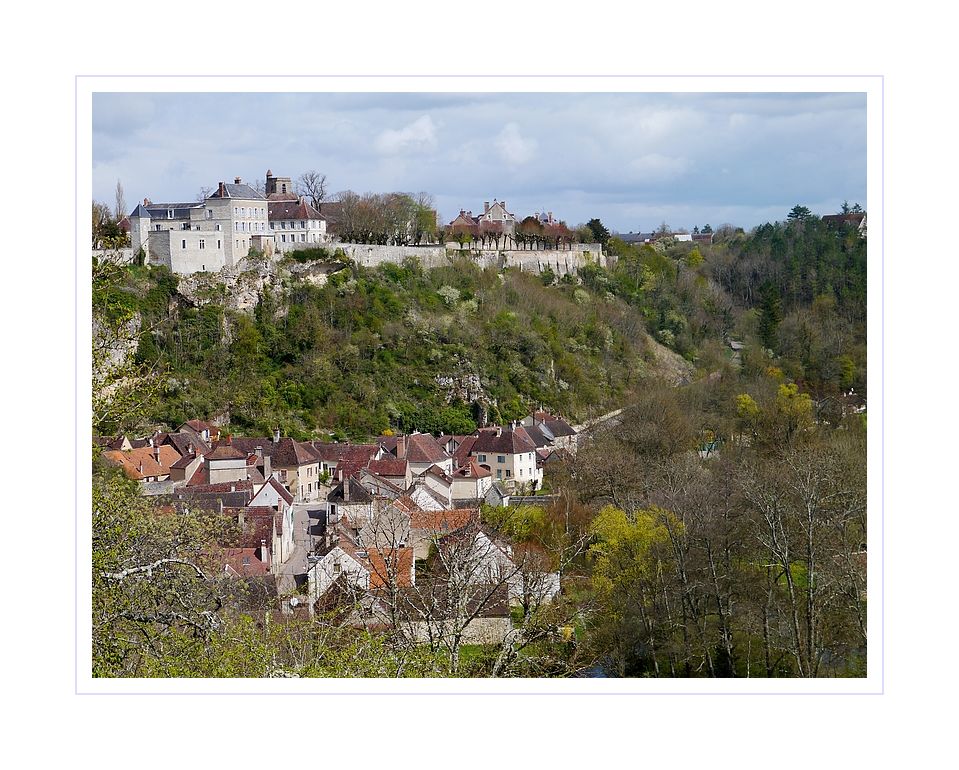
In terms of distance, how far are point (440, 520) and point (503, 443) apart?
10.5 m

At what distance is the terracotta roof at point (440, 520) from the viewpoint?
14.5m

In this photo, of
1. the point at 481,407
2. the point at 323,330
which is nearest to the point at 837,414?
the point at 481,407

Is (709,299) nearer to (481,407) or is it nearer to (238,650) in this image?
(481,407)

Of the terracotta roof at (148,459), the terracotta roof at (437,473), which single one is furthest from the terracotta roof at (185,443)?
the terracotta roof at (437,473)

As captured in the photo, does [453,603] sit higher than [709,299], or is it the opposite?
[709,299]

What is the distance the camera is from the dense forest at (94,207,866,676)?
26.3 ft

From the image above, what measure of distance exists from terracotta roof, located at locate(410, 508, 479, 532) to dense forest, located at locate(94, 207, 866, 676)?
2.00ft

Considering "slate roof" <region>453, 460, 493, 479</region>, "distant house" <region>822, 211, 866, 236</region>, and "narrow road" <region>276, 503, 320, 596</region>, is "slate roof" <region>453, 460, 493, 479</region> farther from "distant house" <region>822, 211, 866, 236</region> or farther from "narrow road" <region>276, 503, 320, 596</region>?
"distant house" <region>822, 211, 866, 236</region>

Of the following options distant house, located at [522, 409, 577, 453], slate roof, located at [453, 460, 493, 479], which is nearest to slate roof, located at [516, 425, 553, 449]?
distant house, located at [522, 409, 577, 453]

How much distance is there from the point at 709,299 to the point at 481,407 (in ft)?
45.6

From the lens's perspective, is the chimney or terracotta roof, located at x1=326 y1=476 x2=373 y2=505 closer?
the chimney

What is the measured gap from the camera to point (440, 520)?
15.6 metres

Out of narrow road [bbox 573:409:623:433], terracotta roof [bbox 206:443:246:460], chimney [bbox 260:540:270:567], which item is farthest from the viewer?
narrow road [bbox 573:409:623:433]
